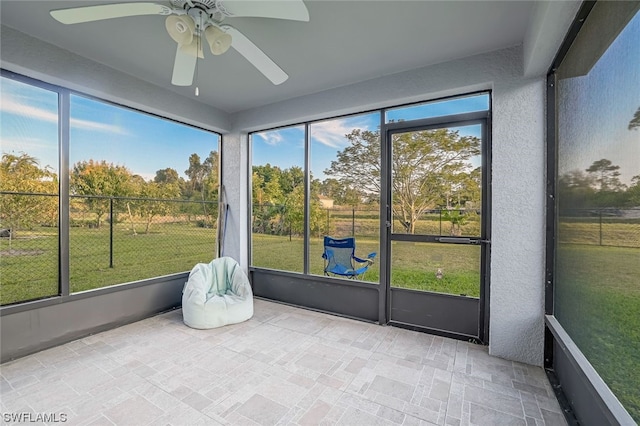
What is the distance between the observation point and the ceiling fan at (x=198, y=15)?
4.91 ft

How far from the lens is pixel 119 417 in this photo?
1688 mm

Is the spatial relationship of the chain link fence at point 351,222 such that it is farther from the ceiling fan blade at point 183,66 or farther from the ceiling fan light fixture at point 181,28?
the ceiling fan light fixture at point 181,28

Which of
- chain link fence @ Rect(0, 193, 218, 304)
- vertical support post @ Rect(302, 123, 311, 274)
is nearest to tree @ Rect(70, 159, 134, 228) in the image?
chain link fence @ Rect(0, 193, 218, 304)

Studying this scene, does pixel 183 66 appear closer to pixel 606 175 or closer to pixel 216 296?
pixel 216 296

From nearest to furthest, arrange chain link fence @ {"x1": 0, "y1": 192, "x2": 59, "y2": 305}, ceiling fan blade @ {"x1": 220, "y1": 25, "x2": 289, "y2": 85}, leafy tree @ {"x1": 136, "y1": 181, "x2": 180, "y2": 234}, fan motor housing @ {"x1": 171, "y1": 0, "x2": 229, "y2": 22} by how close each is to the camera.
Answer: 1. fan motor housing @ {"x1": 171, "y1": 0, "x2": 229, "y2": 22}
2. ceiling fan blade @ {"x1": 220, "y1": 25, "x2": 289, "y2": 85}
3. chain link fence @ {"x1": 0, "y1": 192, "x2": 59, "y2": 305}
4. leafy tree @ {"x1": 136, "y1": 181, "x2": 180, "y2": 234}

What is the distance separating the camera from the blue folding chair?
3359mm

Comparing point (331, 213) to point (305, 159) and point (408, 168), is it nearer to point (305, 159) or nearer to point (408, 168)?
point (305, 159)

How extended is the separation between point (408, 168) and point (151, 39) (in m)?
2.69

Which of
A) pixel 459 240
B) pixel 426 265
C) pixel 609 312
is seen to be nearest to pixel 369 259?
pixel 426 265

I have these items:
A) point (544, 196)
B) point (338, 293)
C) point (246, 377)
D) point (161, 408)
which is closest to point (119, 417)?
point (161, 408)

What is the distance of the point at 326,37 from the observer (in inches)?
90.9

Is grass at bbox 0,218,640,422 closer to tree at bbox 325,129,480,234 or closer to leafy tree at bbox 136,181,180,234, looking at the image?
leafy tree at bbox 136,181,180,234

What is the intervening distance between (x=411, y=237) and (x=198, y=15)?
263 centimetres

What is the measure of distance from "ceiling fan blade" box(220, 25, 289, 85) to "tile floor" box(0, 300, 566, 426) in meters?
2.29
